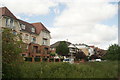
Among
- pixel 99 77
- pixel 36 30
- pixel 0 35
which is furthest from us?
pixel 36 30

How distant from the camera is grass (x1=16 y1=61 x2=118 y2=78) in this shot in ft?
30.7

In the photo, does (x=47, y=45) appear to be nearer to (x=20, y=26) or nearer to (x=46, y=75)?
(x=20, y=26)

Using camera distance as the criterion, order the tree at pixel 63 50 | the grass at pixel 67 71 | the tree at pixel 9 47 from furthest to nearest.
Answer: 1. the tree at pixel 63 50
2. the grass at pixel 67 71
3. the tree at pixel 9 47

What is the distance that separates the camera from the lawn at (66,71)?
30.3 feet

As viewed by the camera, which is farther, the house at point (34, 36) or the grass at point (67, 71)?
the house at point (34, 36)

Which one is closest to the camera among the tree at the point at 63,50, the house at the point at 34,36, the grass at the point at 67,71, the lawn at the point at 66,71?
the lawn at the point at 66,71

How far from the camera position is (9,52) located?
6.96 m

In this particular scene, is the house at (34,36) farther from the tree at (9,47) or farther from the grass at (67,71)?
the tree at (9,47)

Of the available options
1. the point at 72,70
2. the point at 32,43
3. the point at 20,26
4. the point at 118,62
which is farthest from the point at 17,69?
the point at 32,43

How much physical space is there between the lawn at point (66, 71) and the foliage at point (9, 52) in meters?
0.62

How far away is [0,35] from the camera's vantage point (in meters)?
6.86

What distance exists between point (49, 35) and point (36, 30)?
4.45 metres

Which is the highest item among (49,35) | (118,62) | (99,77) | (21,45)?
(49,35)

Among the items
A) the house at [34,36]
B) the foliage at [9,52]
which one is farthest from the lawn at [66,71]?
the house at [34,36]
